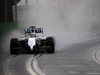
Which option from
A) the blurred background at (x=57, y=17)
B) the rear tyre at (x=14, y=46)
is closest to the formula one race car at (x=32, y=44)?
the rear tyre at (x=14, y=46)

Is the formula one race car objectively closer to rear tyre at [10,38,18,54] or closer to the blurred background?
rear tyre at [10,38,18,54]

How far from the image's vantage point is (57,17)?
42.5 m

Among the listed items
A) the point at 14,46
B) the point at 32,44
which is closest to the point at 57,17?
the point at 14,46

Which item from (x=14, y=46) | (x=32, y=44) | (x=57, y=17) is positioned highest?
(x=57, y=17)

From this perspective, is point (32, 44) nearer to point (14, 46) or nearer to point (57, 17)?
point (14, 46)

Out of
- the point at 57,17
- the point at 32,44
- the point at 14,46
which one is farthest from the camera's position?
the point at 57,17

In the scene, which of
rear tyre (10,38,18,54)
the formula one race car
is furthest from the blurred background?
rear tyre (10,38,18,54)

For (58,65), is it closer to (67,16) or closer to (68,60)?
(68,60)

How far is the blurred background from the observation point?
3062 centimetres

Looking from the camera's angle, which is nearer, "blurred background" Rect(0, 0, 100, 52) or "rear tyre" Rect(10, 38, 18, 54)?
"rear tyre" Rect(10, 38, 18, 54)

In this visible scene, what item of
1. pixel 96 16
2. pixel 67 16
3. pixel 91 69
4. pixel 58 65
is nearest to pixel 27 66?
pixel 58 65

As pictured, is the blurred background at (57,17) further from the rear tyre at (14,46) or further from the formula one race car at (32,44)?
the rear tyre at (14,46)

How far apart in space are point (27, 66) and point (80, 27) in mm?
28651

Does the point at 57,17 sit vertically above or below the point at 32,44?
above
